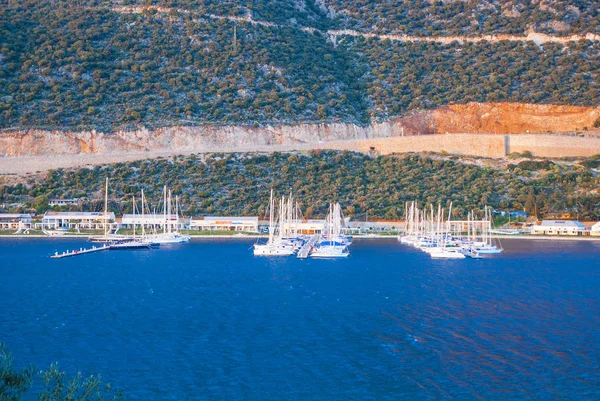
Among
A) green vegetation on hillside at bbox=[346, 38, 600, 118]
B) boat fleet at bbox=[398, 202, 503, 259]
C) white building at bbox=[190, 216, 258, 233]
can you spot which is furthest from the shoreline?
green vegetation on hillside at bbox=[346, 38, 600, 118]

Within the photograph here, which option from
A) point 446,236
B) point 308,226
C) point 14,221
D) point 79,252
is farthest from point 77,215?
point 446,236

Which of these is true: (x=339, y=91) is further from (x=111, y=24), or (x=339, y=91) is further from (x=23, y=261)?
(x=23, y=261)

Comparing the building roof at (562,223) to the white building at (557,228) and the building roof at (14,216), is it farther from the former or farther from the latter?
the building roof at (14,216)

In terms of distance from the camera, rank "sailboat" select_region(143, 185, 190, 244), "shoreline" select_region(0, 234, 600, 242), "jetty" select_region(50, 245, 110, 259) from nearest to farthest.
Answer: "jetty" select_region(50, 245, 110, 259) < "sailboat" select_region(143, 185, 190, 244) < "shoreline" select_region(0, 234, 600, 242)

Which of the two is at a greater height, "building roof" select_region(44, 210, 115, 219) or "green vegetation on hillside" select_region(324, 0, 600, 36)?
"green vegetation on hillside" select_region(324, 0, 600, 36)

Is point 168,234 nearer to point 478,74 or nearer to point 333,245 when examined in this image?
point 333,245

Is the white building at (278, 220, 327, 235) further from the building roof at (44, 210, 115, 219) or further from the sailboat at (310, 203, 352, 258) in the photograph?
the building roof at (44, 210, 115, 219)

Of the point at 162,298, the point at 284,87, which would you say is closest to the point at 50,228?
the point at 284,87
